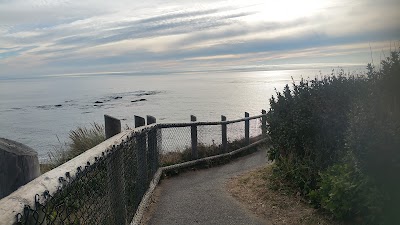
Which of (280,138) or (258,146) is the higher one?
(280,138)

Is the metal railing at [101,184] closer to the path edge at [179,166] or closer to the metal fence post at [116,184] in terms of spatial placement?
the metal fence post at [116,184]

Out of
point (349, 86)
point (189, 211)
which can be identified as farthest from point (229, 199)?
point (349, 86)

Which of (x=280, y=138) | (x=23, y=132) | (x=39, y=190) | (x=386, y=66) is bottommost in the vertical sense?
(x=23, y=132)

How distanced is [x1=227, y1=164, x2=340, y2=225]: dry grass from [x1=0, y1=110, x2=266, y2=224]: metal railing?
1.80m

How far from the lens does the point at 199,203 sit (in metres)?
6.97

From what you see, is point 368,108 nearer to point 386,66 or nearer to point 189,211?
point 386,66

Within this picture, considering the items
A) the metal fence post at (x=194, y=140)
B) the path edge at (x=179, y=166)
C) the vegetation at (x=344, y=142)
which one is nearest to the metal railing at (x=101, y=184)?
the metal fence post at (x=194, y=140)

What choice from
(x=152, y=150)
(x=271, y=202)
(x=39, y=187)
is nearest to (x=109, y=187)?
(x=39, y=187)

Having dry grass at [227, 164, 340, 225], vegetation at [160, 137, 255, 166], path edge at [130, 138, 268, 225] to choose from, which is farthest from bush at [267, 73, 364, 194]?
vegetation at [160, 137, 255, 166]

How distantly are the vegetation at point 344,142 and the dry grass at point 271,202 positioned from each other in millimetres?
191

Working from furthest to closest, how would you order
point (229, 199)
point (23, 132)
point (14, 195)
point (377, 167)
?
point (23, 132) → point (229, 199) → point (377, 167) → point (14, 195)

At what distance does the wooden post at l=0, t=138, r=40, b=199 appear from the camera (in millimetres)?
2178

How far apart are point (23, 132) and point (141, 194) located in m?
28.0

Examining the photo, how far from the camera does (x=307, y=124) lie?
6.43 m
